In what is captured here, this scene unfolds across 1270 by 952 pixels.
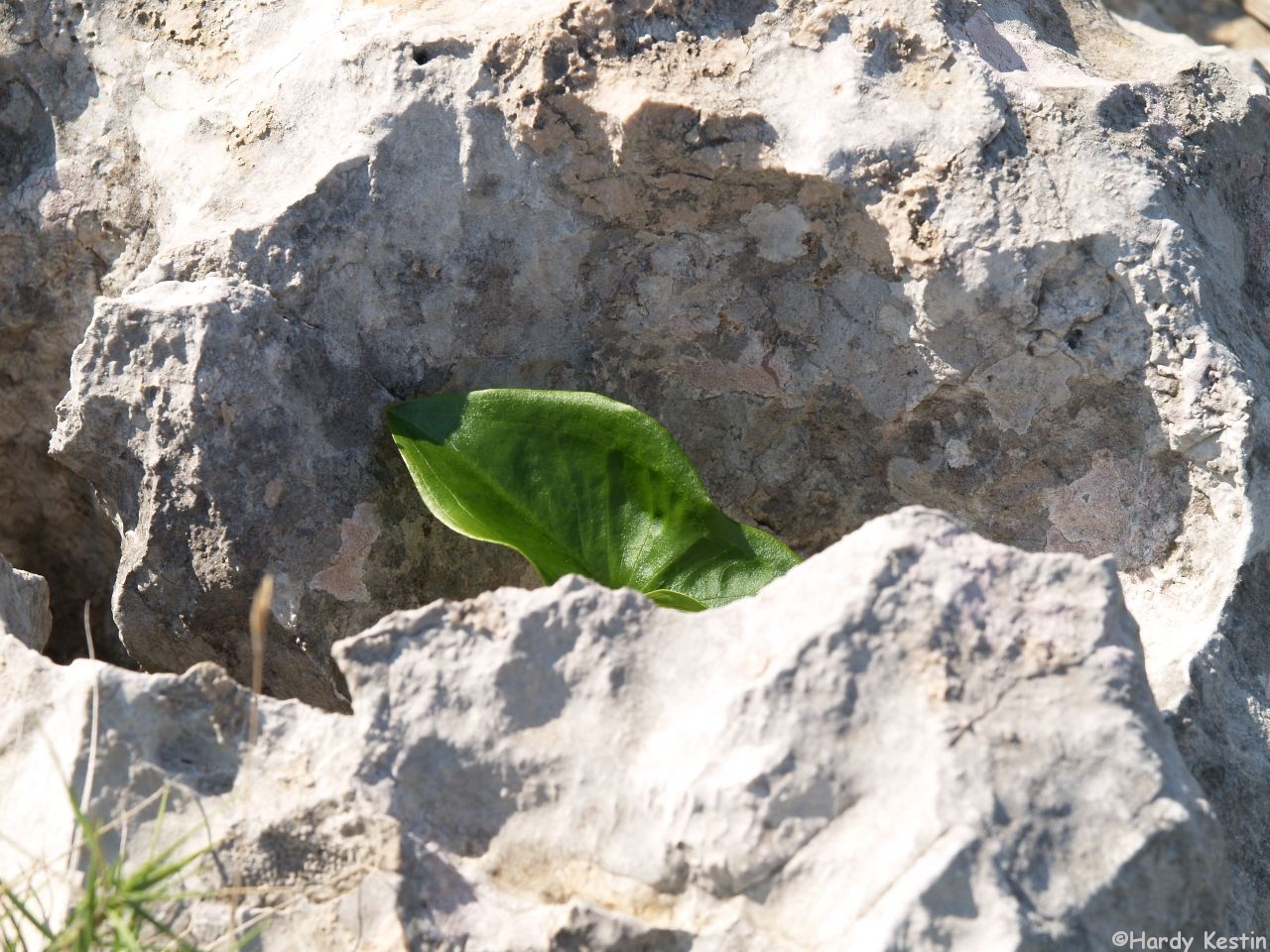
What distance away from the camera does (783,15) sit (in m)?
1.37

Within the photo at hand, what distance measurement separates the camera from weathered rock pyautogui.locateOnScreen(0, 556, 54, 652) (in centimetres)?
127

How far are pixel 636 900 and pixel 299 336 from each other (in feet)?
2.45

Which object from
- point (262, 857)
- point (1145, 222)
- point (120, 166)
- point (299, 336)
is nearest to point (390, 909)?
point (262, 857)

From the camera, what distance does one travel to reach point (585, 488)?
139 cm

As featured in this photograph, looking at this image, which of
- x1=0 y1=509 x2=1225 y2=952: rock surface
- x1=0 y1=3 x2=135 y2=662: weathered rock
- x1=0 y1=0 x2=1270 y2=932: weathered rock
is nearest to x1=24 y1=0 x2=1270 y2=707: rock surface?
x1=0 y1=0 x2=1270 y2=932: weathered rock

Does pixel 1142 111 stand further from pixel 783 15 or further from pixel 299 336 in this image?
pixel 299 336

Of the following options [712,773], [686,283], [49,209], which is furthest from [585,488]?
[49,209]

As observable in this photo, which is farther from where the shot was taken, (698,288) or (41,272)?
(41,272)

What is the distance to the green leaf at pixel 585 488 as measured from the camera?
1.36 meters

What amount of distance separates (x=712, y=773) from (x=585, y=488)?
535 millimetres

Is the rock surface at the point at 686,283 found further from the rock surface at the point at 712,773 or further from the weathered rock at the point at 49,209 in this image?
the rock surface at the point at 712,773

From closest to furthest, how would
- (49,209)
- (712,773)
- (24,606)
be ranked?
1. (712,773)
2. (24,606)
3. (49,209)

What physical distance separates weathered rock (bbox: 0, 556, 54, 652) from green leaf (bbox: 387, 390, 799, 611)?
1.39 ft

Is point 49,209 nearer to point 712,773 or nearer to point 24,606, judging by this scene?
point 24,606
